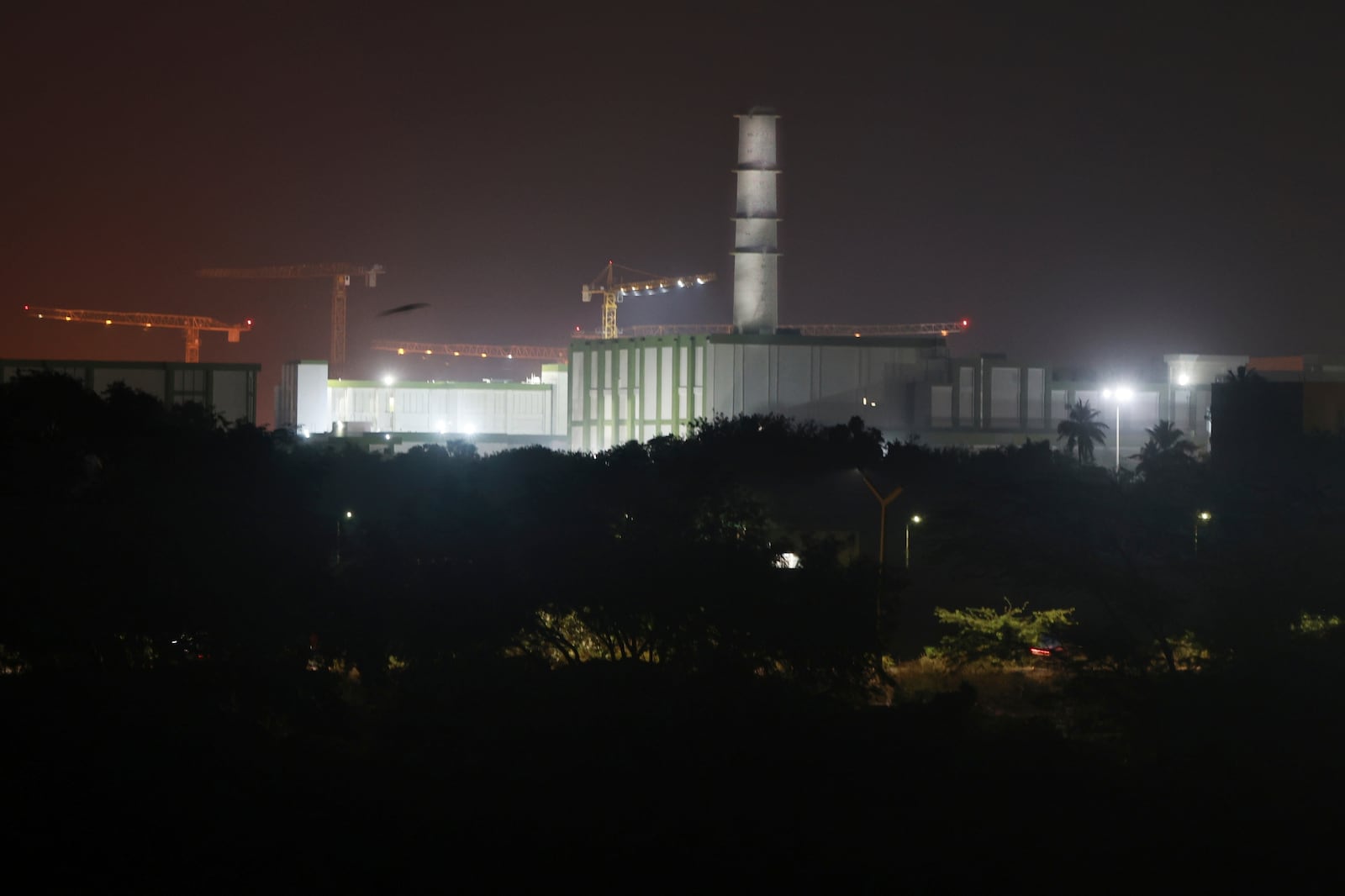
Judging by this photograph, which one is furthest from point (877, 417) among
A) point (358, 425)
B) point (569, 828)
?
point (569, 828)

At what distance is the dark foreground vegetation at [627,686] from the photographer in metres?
28.0

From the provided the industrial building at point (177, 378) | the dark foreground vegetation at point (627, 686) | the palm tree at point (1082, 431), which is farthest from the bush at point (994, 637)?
the palm tree at point (1082, 431)

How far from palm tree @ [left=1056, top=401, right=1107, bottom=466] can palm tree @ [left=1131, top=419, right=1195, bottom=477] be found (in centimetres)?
210

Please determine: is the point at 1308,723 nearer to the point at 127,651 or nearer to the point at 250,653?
the point at 250,653

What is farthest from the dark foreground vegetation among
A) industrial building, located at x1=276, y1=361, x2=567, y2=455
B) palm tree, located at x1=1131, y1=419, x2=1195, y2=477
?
industrial building, located at x1=276, y1=361, x2=567, y2=455

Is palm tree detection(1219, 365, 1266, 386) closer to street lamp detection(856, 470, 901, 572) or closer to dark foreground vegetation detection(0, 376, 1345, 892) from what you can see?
street lamp detection(856, 470, 901, 572)

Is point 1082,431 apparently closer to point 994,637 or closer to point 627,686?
point 994,637

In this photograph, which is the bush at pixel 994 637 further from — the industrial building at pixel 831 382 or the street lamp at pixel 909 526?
the industrial building at pixel 831 382

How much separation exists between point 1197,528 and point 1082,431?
103ft

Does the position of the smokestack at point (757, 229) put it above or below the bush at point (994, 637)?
above

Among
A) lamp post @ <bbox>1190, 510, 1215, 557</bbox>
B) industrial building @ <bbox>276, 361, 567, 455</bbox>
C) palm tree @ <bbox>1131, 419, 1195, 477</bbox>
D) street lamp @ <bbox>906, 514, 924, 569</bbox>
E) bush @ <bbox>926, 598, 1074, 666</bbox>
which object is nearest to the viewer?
bush @ <bbox>926, 598, 1074, 666</bbox>

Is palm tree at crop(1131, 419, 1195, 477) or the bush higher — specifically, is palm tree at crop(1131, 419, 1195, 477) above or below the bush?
above

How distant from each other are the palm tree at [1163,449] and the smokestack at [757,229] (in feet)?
57.8

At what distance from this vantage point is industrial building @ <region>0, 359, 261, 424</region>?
6147cm
